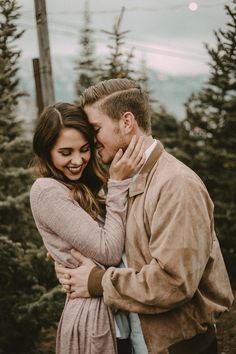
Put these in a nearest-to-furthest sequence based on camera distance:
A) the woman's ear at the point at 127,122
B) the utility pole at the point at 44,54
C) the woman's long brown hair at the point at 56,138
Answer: the woman's ear at the point at 127,122 → the woman's long brown hair at the point at 56,138 → the utility pole at the point at 44,54

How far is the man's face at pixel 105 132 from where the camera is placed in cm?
266

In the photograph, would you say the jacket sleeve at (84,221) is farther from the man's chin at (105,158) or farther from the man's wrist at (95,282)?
the man's chin at (105,158)

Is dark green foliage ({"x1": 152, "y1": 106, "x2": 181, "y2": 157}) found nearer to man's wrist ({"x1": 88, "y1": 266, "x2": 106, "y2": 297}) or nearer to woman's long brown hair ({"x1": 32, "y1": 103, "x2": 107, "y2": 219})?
woman's long brown hair ({"x1": 32, "y1": 103, "x2": 107, "y2": 219})

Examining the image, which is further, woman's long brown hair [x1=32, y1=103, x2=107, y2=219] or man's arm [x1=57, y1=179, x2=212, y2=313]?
woman's long brown hair [x1=32, y1=103, x2=107, y2=219]

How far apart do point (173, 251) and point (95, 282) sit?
591 mm

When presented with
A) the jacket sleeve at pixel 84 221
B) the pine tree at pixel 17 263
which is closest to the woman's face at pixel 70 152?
the jacket sleeve at pixel 84 221

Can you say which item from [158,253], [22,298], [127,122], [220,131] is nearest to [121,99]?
[127,122]

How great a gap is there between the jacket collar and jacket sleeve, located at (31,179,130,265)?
0.13m

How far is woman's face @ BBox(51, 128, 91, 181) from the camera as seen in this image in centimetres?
279

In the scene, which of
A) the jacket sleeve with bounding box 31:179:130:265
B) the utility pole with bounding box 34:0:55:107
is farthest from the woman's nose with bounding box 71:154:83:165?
the utility pole with bounding box 34:0:55:107

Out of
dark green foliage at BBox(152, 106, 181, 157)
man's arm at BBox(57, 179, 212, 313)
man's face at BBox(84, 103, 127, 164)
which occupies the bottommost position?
dark green foliage at BBox(152, 106, 181, 157)

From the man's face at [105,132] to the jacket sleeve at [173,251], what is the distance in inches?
22.6

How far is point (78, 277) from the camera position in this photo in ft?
8.47

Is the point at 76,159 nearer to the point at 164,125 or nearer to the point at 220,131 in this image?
the point at 220,131
